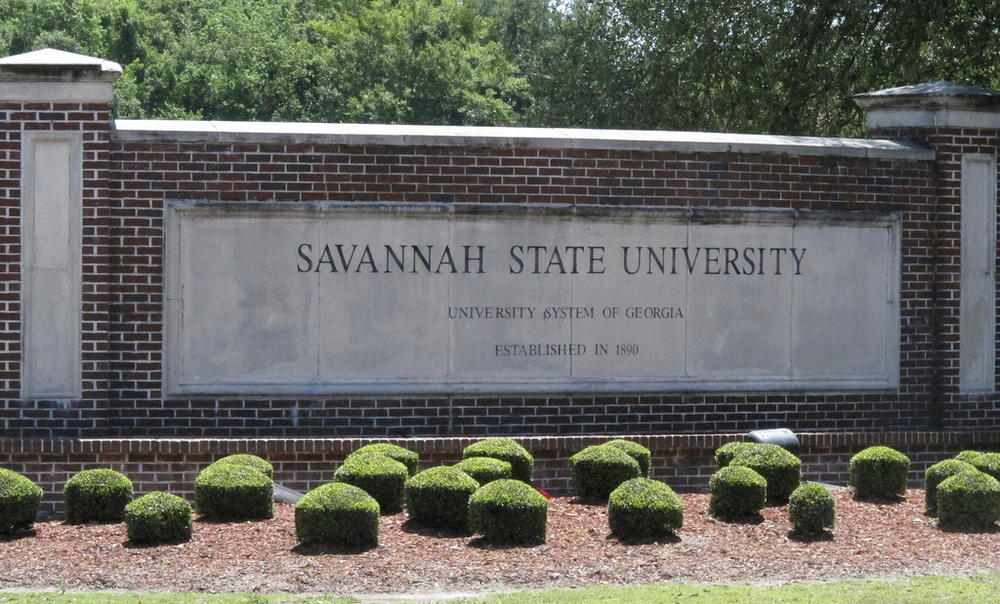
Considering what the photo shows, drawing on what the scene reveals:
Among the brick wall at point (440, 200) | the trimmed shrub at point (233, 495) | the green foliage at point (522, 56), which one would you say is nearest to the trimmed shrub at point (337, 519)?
the trimmed shrub at point (233, 495)

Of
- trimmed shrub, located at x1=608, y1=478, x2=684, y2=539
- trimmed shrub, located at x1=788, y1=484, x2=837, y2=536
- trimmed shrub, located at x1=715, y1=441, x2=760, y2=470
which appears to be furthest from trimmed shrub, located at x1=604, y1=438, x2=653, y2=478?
trimmed shrub, located at x1=788, y1=484, x2=837, y2=536

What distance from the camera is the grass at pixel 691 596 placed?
22.2 feet

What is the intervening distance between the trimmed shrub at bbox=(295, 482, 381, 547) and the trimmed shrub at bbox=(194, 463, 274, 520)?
727 millimetres

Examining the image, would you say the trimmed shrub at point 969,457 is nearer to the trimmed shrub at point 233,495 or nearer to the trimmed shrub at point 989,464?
the trimmed shrub at point 989,464

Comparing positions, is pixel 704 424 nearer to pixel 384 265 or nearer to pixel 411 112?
pixel 384 265

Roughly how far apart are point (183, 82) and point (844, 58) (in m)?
23.3

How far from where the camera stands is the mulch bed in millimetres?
7219

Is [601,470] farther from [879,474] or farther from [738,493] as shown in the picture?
[879,474]

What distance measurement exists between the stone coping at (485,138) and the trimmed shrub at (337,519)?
11.1 ft

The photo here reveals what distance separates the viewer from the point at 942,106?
11547 millimetres

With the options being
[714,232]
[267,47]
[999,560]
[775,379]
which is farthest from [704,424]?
[267,47]

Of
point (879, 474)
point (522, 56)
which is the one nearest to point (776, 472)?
point (879, 474)

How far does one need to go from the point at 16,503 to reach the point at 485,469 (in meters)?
2.82

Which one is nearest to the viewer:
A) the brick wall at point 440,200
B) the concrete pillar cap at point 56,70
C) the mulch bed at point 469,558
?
the mulch bed at point 469,558
